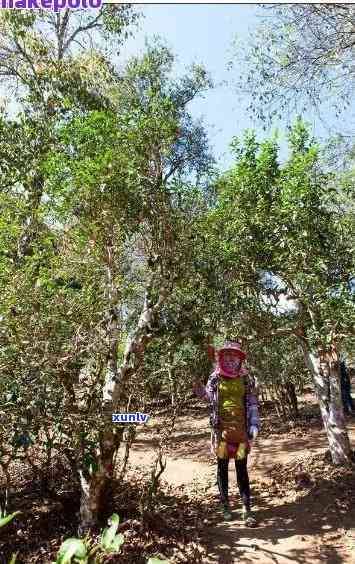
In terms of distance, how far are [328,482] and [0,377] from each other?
14.2 ft

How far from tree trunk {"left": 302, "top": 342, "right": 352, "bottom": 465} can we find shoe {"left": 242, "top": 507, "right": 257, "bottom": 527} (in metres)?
2.23

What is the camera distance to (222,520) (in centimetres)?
503

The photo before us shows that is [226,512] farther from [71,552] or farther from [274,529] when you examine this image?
[71,552]

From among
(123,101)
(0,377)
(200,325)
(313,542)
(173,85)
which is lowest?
(313,542)

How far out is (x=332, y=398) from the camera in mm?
6566

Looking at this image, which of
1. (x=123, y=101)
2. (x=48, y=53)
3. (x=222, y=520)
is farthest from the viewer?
(x=123, y=101)

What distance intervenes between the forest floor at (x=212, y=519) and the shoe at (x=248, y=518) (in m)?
0.06

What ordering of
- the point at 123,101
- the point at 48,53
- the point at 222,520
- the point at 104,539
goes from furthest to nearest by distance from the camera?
1. the point at 123,101
2. the point at 48,53
3. the point at 222,520
4. the point at 104,539

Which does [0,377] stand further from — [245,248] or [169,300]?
[245,248]

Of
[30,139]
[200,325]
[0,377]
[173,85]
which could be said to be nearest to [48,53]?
[30,139]

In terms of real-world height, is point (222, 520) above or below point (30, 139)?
below

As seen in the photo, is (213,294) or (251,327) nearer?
(213,294)

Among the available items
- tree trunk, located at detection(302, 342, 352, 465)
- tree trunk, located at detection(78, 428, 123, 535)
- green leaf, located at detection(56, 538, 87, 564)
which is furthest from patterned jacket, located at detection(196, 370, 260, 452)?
green leaf, located at detection(56, 538, 87, 564)

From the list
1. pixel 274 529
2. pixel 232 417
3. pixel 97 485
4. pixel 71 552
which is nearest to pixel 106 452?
pixel 97 485
